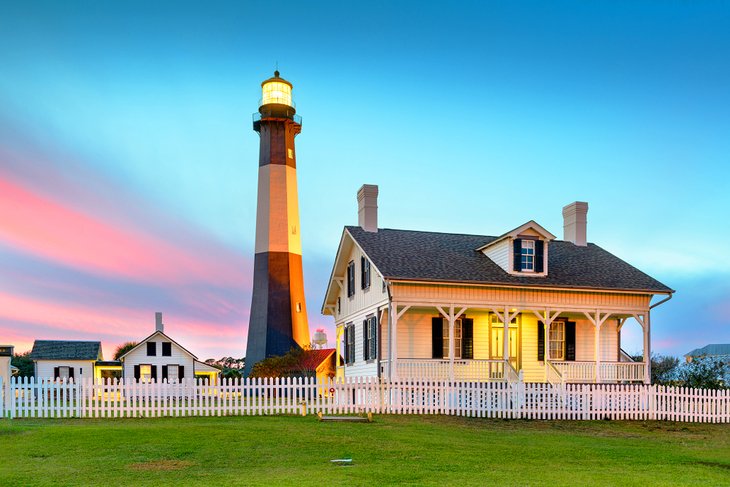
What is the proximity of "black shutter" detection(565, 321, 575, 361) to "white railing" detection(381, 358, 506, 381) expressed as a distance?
2.82 meters

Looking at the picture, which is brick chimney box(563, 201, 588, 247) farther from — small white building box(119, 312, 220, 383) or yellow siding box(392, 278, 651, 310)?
small white building box(119, 312, 220, 383)

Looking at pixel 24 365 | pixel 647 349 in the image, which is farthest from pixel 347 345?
pixel 24 365

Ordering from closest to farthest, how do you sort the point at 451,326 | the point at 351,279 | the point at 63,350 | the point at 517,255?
the point at 451,326, the point at 517,255, the point at 351,279, the point at 63,350

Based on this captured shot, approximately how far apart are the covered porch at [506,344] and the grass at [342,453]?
532 cm

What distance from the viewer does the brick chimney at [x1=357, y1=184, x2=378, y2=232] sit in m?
29.0

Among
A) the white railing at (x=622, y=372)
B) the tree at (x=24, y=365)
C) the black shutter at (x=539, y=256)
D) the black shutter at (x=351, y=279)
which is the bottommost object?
the tree at (x=24, y=365)

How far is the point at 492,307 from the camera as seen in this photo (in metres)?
25.8

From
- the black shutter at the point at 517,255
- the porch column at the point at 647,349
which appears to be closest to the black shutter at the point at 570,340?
the porch column at the point at 647,349

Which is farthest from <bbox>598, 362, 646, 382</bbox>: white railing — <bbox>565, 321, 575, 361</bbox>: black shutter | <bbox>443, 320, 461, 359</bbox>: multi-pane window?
<bbox>443, 320, 461, 359</bbox>: multi-pane window

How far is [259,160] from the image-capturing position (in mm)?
44469

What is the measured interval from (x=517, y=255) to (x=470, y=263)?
1600mm

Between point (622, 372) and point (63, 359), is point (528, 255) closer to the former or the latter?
point (622, 372)

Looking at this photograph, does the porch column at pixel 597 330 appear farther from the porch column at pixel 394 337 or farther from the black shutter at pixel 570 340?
the porch column at pixel 394 337

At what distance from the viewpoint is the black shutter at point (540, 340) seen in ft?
90.5
